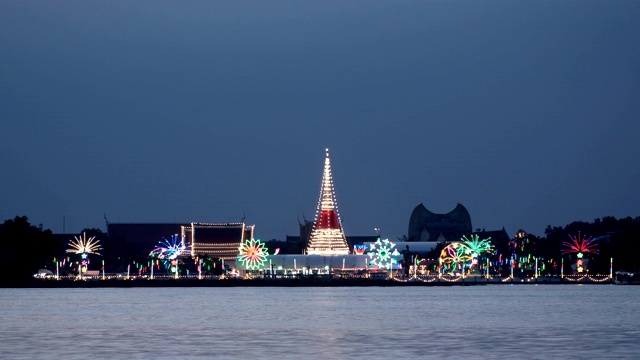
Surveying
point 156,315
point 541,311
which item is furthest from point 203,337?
point 541,311

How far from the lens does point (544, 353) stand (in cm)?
5853

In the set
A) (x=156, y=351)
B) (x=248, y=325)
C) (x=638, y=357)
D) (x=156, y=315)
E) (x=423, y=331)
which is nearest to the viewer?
(x=638, y=357)

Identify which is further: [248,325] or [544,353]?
[248,325]

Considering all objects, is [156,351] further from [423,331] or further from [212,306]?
[212,306]

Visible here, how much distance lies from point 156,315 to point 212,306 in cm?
1987

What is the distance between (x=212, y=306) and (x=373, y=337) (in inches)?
1899

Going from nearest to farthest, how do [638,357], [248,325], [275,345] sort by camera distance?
[638,357], [275,345], [248,325]

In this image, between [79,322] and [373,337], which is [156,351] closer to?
[373,337]

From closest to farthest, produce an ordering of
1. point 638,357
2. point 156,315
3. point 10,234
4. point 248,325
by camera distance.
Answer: point 638,357
point 248,325
point 156,315
point 10,234

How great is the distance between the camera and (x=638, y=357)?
5541 cm

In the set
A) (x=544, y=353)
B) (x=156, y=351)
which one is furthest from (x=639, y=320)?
(x=156, y=351)

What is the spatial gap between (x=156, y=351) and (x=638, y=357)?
20.3 m

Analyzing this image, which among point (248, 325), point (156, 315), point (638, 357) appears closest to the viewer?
Answer: point (638, 357)

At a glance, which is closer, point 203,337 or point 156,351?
point 156,351
